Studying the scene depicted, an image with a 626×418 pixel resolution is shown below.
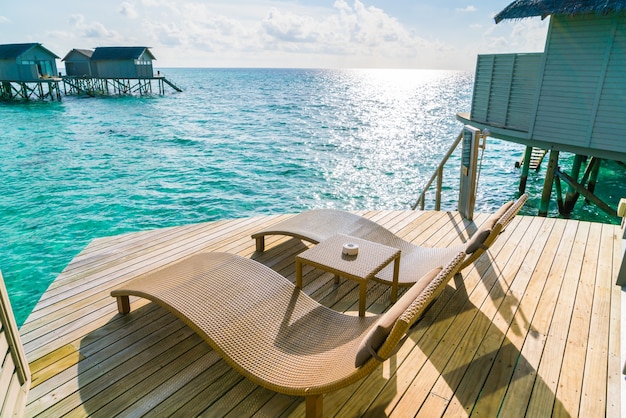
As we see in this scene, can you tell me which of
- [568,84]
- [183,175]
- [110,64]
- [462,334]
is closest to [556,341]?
[462,334]

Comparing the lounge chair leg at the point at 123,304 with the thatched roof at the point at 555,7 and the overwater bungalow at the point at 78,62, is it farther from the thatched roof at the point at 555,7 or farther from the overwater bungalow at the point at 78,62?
the overwater bungalow at the point at 78,62

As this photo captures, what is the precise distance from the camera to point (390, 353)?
6.76 feet

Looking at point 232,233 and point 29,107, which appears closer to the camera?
point 232,233

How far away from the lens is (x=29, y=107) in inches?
1348

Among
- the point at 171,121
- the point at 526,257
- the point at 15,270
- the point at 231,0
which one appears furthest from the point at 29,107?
the point at 526,257

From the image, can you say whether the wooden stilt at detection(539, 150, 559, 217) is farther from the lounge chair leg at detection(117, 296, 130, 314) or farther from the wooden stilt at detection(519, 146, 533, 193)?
the lounge chair leg at detection(117, 296, 130, 314)

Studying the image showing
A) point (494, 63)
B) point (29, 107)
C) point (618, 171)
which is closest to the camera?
point (494, 63)

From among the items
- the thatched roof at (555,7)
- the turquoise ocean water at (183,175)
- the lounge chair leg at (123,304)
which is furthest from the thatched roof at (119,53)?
the lounge chair leg at (123,304)

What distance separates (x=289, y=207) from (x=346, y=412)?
412 inches

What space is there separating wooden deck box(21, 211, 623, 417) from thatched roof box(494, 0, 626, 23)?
499cm

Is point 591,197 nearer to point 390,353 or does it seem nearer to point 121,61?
point 390,353

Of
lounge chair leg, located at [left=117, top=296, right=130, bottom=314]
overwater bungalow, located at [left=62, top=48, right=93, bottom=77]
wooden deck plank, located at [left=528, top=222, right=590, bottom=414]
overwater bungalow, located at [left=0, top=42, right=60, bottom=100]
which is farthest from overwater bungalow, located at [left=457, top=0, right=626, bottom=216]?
overwater bungalow, located at [left=62, top=48, right=93, bottom=77]

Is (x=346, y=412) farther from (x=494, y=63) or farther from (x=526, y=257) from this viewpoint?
(x=494, y=63)

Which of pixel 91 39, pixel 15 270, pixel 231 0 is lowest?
pixel 15 270
